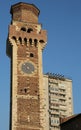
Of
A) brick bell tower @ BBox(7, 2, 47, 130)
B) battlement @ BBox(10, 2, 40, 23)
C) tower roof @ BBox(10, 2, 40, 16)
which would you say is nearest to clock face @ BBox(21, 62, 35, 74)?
brick bell tower @ BBox(7, 2, 47, 130)

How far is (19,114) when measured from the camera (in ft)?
181

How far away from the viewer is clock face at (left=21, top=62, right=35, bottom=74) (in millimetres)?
58531

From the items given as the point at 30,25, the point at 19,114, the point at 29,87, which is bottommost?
the point at 19,114

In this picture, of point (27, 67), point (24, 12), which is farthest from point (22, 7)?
point (27, 67)

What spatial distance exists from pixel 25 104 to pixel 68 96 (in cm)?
3582

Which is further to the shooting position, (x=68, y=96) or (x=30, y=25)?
(x=68, y=96)

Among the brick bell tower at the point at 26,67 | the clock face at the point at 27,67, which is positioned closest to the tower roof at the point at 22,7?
the brick bell tower at the point at 26,67

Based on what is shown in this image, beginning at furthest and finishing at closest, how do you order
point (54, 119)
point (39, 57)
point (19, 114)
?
point (54, 119)
point (39, 57)
point (19, 114)

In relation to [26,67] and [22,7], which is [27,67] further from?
[22,7]

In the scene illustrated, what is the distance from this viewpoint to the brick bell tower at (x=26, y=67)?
181 feet

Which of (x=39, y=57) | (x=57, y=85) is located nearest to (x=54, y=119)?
(x=57, y=85)

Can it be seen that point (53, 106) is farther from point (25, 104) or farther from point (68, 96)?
point (25, 104)

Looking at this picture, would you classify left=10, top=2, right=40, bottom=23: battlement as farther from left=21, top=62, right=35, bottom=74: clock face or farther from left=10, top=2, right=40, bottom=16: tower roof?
left=21, top=62, right=35, bottom=74: clock face

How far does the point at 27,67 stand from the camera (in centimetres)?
5888
